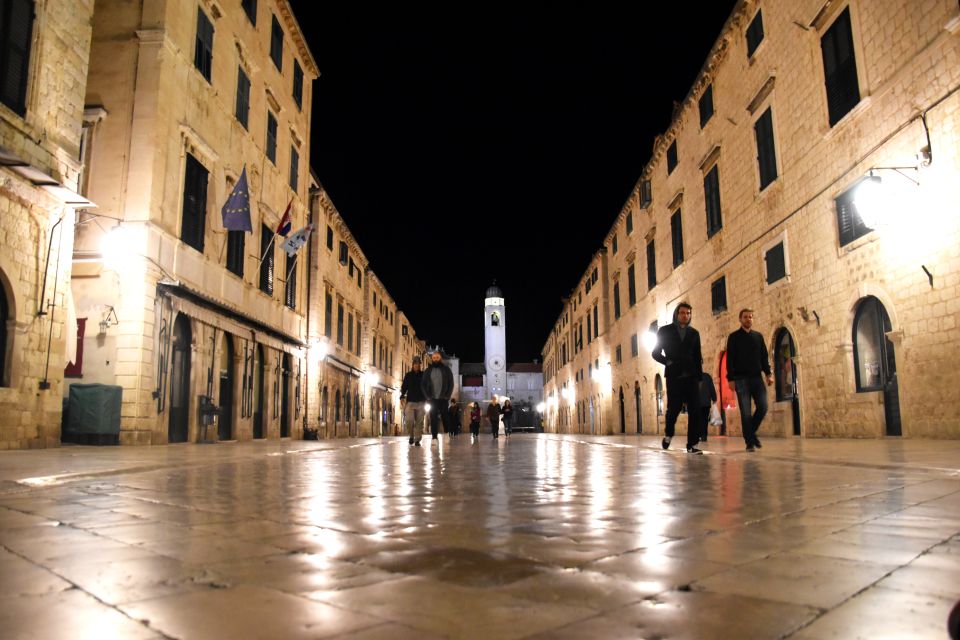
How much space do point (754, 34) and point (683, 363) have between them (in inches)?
470

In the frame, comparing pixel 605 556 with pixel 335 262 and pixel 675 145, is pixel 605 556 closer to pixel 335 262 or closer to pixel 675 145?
pixel 675 145

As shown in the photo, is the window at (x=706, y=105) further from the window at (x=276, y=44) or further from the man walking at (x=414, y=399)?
the window at (x=276, y=44)

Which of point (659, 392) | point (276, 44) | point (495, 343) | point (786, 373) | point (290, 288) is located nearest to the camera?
point (786, 373)

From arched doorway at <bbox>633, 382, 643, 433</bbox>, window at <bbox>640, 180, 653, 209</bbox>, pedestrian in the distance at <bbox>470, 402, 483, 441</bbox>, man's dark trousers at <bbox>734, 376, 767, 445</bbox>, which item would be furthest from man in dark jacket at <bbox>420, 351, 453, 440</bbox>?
arched doorway at <bbox>633, 382, 643, 433</bbox>

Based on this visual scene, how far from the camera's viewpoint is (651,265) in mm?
27781

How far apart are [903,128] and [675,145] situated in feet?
45.4

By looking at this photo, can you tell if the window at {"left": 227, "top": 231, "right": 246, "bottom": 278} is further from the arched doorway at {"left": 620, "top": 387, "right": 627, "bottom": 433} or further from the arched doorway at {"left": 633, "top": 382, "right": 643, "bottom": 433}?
the arched doorway at {"left": 620, "top": 387, "right": 627, "bottom": 433}

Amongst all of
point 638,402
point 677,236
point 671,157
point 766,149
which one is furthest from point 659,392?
point 766,149

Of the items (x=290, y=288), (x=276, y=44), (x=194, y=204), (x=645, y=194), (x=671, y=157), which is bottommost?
(x=290, y=288)

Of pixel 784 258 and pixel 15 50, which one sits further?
pixel 784 258

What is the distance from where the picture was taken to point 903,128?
36.4 feet

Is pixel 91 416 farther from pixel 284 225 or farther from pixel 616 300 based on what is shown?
pixel 616 300

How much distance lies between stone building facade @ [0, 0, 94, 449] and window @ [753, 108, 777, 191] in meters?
14.7

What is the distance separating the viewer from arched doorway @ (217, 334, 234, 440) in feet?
60.9
